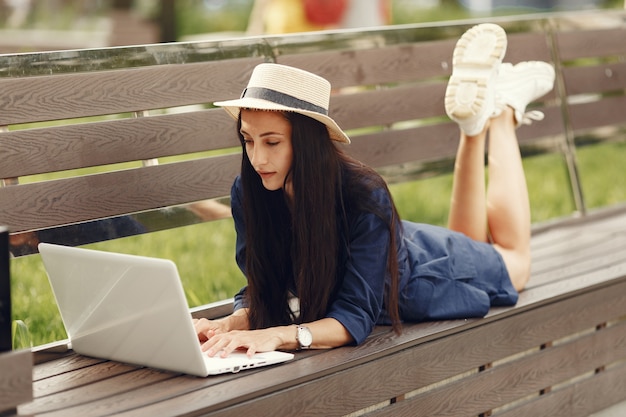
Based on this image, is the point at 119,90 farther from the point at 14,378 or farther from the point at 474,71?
the point at 14,378

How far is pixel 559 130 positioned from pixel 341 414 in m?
2.68

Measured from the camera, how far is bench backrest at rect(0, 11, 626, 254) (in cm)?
349

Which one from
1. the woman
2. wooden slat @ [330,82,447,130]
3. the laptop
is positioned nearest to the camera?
the laptop

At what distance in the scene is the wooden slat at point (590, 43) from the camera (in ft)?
17.8

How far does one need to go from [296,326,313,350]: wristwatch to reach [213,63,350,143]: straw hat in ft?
1.92

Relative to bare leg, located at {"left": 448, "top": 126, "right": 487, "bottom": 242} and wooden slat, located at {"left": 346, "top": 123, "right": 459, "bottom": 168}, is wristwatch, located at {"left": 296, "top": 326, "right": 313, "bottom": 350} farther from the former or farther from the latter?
wooden slat, located at {"left": 346, "top": 123, "right": 459, "bottom": 168}

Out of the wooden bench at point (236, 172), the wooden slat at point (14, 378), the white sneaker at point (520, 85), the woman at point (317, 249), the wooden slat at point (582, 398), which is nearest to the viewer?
the wooden slat at point (14, 378)

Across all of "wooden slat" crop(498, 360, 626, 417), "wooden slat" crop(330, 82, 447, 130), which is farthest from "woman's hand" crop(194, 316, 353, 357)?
"wooden slat" crop(330, 82, 447, 130)

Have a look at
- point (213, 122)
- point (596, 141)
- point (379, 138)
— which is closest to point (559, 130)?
point (596, 141)

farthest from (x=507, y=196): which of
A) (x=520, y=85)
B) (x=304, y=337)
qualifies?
(x=304, y=337)

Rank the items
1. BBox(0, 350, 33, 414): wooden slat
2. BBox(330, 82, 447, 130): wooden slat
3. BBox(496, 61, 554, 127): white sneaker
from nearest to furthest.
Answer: BBox(0, 350, 33, 414): wooden slat < BBox(496, 61, 554, 127): white sneaker < BBox(330, 82, 447, 130): wooden slat

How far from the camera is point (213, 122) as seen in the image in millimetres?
3998

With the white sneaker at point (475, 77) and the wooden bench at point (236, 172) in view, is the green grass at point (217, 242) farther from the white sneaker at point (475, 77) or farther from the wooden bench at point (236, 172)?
the white sneaker at point (475, 77)

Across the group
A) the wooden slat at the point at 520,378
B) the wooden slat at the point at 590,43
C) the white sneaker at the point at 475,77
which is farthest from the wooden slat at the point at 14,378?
the wooden slat at the point at 590,43
